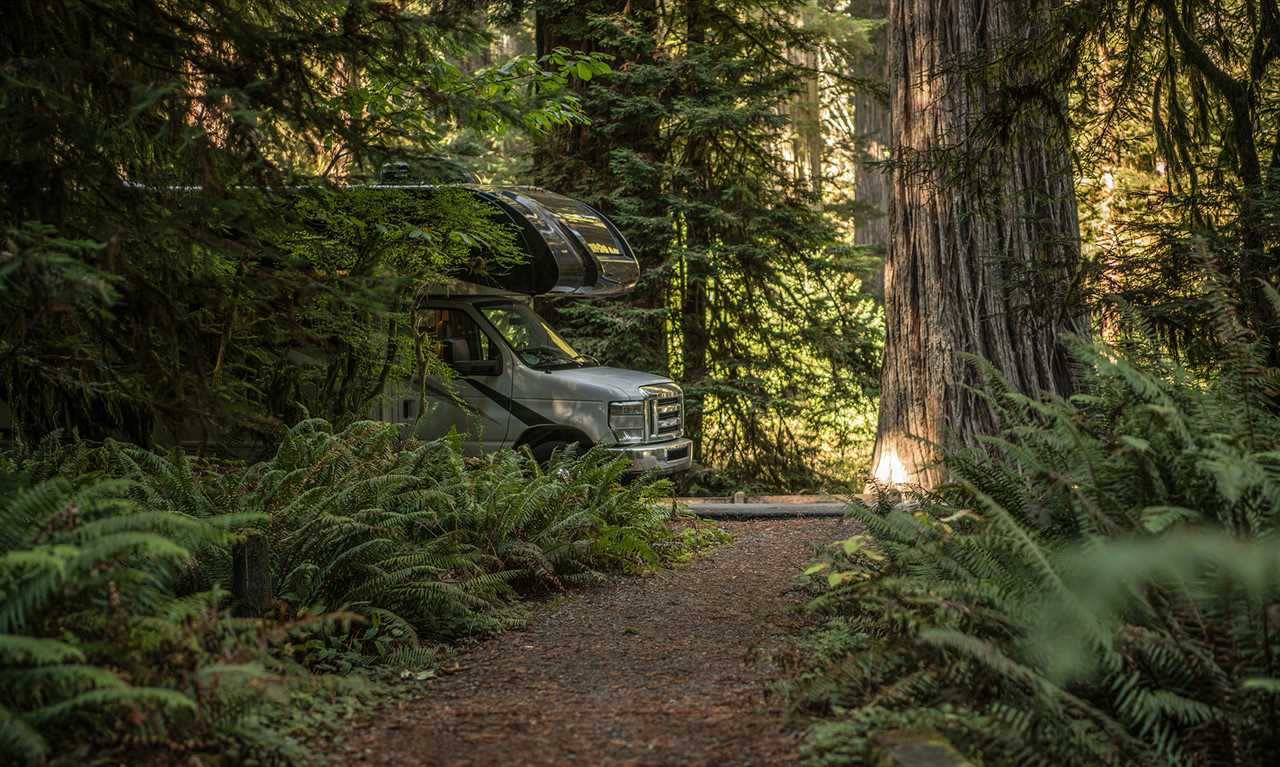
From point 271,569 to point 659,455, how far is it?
596 cm

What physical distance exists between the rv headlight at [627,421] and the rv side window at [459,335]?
54.7 inches

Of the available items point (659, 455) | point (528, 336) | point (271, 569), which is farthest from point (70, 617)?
point (528, 336)

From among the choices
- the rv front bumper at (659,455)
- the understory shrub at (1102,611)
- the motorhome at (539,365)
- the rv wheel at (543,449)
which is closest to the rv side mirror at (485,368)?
the motorhome at (539,365)

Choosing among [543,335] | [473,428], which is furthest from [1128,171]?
[473,428]

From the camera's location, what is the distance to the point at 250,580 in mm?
4727

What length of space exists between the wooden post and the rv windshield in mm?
6056

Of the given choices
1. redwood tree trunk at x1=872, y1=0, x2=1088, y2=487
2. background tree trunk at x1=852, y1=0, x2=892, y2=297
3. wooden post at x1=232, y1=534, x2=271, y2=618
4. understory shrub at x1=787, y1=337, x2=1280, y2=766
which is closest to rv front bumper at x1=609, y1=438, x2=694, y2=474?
redwood tree trunk at x1=872, y1=0, x2=1088, y2=487

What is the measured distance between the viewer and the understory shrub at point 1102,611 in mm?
3150

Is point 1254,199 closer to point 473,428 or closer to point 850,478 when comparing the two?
point 473,428

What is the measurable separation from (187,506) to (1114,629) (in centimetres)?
431

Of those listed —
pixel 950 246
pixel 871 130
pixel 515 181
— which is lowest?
pixel 950 246

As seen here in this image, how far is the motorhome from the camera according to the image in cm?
1018

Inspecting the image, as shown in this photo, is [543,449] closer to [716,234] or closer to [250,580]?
[716,234]

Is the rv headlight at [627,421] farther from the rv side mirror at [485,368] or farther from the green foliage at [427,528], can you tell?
the green foliage at [427,528]
